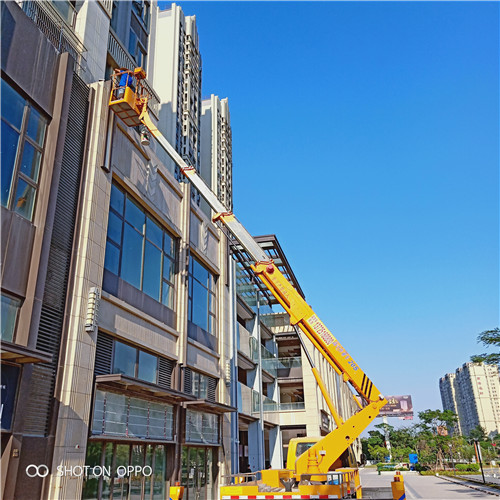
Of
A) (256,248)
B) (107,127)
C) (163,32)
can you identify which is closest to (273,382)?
(256,248)

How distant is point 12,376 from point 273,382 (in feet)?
107

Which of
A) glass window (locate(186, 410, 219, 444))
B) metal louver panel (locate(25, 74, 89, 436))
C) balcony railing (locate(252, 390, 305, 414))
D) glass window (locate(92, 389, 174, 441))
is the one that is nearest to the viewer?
metal louver panel (locate(25, 74, 89, 436))

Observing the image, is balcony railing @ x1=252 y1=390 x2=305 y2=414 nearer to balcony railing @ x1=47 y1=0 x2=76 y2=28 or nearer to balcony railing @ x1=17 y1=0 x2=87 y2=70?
balcony railing @ x1=17 y1=0 x2=87 y2=70

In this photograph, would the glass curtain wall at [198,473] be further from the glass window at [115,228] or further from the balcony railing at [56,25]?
the balcony railing at [56,25]

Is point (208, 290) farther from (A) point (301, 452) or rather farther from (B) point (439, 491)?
(B) point (439, 491)

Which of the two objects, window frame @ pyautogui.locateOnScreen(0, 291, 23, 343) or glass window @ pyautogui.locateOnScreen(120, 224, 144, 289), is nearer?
Answer: window frame @ pyautogui.locateOnScreen(0, 291, 23, 343)

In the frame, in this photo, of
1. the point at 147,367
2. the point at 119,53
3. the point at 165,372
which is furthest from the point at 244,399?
the point at 119,53

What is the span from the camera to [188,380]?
20844 mm

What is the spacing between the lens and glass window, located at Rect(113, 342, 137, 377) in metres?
15.7

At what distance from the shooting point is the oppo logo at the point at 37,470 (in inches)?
439

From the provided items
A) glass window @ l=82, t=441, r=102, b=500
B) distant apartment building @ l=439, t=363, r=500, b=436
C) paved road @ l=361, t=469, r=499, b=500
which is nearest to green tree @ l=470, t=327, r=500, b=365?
paved road @ l=361, t=469, r=499, b=500

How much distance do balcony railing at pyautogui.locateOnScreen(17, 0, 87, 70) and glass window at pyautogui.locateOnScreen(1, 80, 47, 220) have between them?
3.28m

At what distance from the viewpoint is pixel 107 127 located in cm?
1647

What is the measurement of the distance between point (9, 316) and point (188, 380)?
10824 millimetres
